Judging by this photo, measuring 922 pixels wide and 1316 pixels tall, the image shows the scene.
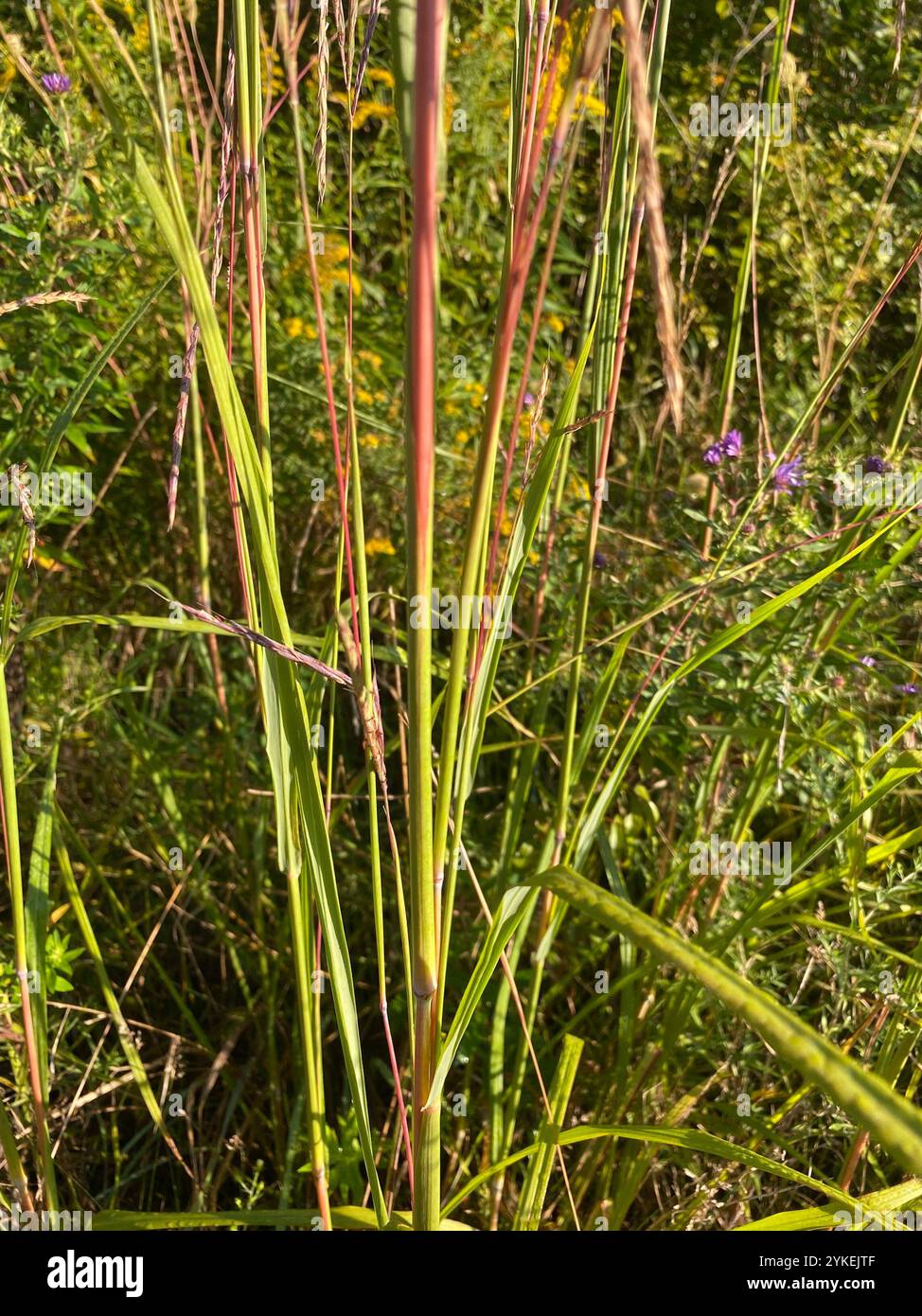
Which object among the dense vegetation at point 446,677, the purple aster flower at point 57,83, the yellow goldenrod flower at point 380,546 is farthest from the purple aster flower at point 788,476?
the purple aster flower at point 57,83

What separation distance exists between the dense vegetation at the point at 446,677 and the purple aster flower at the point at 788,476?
0.01 m

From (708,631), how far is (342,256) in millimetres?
999

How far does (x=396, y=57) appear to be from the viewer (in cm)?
47

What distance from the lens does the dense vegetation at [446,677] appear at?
590 millimetres

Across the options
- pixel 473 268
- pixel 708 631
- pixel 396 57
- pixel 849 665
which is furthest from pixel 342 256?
pixel 396 57

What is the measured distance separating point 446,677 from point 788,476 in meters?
0.45

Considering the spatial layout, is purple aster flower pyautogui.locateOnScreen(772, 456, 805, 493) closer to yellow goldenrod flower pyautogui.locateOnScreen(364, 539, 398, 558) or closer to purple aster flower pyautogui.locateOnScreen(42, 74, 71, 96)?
yellow goldenrod flower pyautogui.locateOnScreen(364, 539, 398, 558)

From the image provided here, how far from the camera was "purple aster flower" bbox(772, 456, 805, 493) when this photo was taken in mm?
1169

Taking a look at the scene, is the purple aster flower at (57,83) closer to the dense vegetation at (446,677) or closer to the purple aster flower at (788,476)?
the dense vegetation at (446,677)

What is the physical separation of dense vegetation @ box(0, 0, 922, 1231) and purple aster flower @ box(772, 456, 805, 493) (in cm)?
1

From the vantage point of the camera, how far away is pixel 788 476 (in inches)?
46.4

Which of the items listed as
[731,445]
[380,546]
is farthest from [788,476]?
[380,546]

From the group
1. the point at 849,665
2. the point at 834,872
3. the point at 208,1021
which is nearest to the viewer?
the point at 834,872
